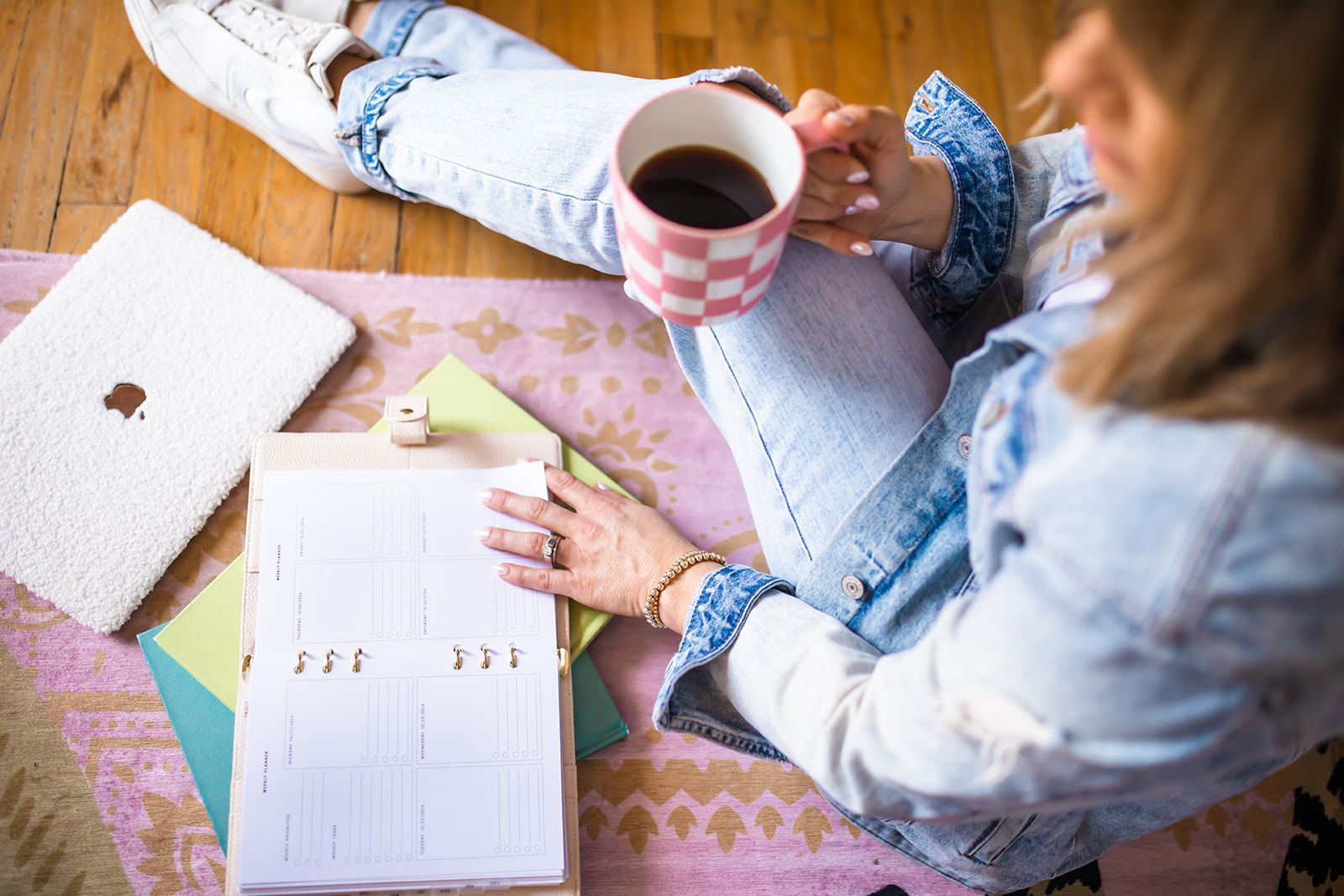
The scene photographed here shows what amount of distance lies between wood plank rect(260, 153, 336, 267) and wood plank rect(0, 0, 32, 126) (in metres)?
0.32

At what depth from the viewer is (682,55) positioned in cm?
122

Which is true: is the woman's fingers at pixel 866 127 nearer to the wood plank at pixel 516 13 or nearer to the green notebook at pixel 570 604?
the green notebook at pixel 570 604

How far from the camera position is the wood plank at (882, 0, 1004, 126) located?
1246 millimetres

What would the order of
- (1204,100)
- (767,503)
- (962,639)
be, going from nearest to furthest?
(1204,100) → (962,639) → (767,503)

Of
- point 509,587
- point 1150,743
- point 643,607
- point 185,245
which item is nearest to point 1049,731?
point 1150,743

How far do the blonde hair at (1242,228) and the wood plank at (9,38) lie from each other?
1207 mm

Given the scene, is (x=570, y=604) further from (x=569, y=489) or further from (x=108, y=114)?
(x=108, y=114)

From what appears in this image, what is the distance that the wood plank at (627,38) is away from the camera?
3.94 feet

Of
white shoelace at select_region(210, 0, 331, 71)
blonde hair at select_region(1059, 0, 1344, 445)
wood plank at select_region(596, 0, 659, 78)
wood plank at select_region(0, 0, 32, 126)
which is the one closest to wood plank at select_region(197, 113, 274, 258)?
white shoelace at select_region(210, 0, 331, 71)

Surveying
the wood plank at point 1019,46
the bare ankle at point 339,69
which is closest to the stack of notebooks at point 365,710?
the bare ankle at point 339,69

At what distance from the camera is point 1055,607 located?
452mm

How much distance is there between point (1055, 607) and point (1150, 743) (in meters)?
0.09

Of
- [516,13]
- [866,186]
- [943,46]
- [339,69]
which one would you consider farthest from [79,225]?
[943,46]

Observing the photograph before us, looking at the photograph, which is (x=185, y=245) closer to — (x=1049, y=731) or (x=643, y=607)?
(x=643, y=607)
